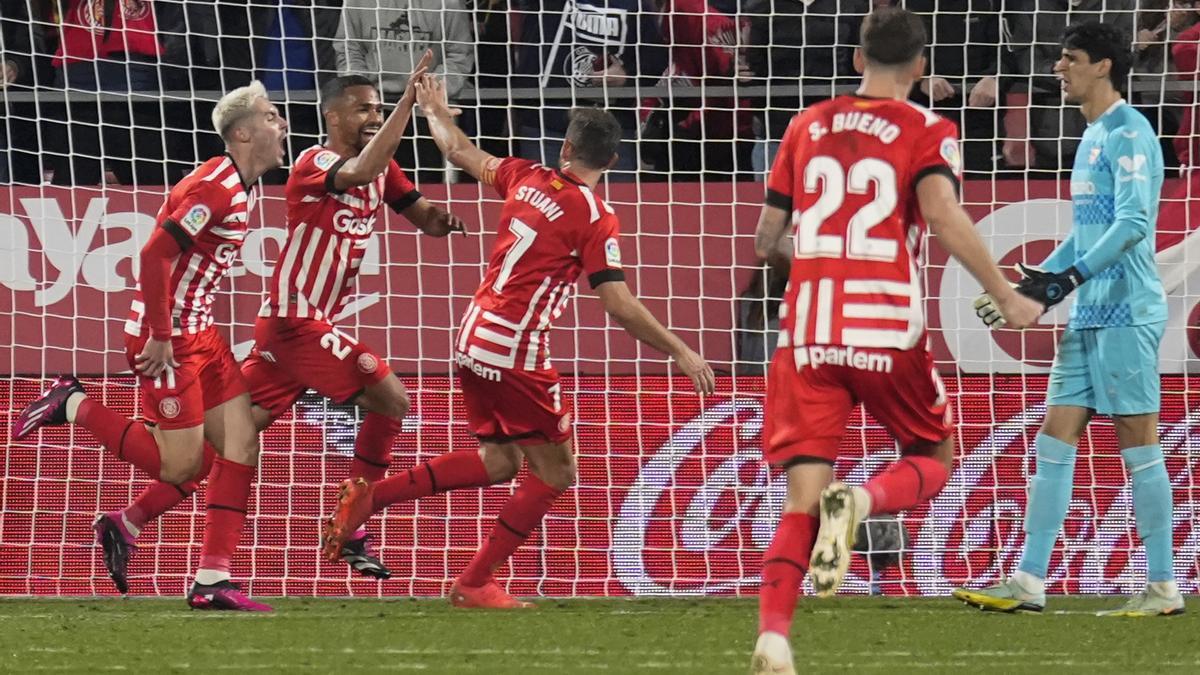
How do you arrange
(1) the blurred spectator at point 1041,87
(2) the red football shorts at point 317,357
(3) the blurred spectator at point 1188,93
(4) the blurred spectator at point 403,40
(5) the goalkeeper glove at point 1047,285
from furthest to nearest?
(4) the blurred spectator at point 403,40, (1) the blurred spectator at point 1041,87, (3) the blurred spectator at point 1188,93, (2) the red football shorts at point 317,357, (5) the goalkeeper glove at point 1047,285

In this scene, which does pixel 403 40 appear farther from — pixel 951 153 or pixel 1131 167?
pixel 951 153

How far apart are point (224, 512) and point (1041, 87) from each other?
13.7 feet

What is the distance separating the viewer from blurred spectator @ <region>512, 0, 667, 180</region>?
8.58 m

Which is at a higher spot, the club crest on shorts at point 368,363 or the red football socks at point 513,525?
the club crest on shorts at point 368,363

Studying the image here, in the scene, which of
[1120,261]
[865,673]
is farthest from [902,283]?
[1120,261]

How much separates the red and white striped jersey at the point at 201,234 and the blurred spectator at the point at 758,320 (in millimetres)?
2329

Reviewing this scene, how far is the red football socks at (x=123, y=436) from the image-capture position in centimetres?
682

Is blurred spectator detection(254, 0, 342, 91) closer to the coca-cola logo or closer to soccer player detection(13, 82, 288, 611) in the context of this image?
soccer player detection(13, 82, 288, 611)

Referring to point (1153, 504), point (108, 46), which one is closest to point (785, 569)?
point (1153, 504)

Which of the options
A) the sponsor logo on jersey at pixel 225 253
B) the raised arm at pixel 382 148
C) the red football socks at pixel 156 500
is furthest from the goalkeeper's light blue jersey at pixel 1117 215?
the red football socks at pixel 156 500

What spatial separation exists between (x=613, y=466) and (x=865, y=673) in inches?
119

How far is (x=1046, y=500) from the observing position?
6.34m

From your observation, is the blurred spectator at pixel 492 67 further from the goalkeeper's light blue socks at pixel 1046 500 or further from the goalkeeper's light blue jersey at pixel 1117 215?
the goalkeeper's light blue socks at pixel 1046 500

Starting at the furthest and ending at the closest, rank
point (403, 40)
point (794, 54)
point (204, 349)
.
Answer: point (794, 54), point (403, 40), point (204, 349)
